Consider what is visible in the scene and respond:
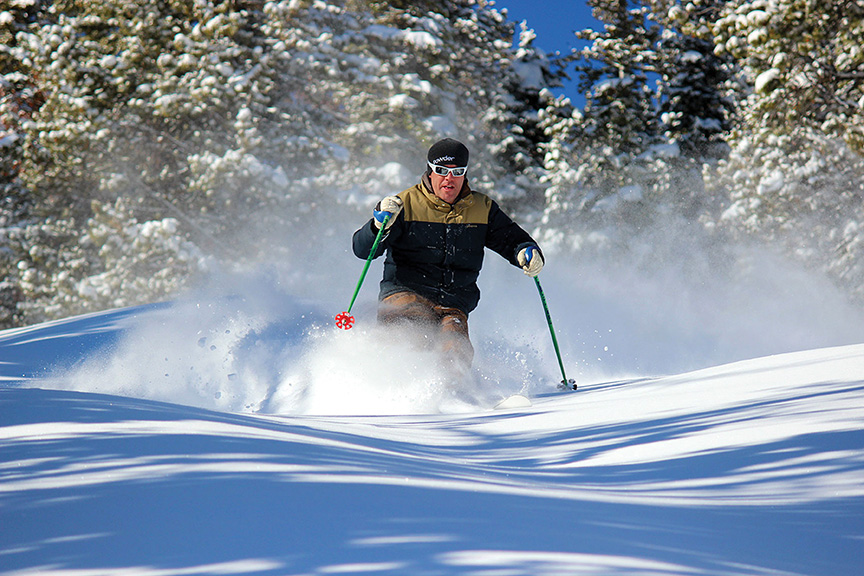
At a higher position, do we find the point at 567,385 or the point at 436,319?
the point at 436,319

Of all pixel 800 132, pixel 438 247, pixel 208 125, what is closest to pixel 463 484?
pixel 438 247

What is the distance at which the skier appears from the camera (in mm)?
5102

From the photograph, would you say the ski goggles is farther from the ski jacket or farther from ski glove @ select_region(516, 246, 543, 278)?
ski glove @ select_region(516, 246, 543, 278)

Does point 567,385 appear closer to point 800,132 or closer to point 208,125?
point 800,132

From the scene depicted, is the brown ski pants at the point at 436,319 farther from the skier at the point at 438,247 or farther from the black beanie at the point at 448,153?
the black beanie at the point at 448,153

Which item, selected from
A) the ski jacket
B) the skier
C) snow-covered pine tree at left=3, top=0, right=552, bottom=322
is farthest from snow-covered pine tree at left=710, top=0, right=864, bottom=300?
snow-covered pine tree at left=3, top=0, right=552, bottom=322

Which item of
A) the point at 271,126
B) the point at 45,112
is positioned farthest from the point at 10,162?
the point at 271,126

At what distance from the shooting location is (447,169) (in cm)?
509

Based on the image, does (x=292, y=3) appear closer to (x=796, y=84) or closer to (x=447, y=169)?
(x=796, y=84)

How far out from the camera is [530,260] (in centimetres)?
525

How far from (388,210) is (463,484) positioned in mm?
3195

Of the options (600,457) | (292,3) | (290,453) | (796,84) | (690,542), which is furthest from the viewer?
(292,3)

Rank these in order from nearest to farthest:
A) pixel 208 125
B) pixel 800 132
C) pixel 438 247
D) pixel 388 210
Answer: pixel 388 210, pixel 438 247, pixel 800 132, pixel 208 125

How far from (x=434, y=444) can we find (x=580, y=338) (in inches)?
209
